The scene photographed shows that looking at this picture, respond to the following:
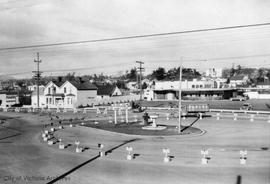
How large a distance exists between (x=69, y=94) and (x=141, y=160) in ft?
193

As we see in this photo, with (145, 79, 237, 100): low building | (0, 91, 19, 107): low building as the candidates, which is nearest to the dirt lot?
(145, 79, 237, 100): low building

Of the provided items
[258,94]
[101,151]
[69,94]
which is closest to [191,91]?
[258,94]

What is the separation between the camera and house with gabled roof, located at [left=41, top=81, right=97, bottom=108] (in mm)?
76000

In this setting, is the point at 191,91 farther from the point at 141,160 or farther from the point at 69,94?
the point at 141,160

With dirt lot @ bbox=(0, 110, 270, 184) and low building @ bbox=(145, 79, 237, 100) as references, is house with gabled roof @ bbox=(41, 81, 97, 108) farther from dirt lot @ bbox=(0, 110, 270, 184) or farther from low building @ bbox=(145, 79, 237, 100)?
dirt lot @ bbox=(0, 110, 270, 184)

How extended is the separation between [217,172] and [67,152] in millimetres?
11163

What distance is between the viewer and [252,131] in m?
31.7

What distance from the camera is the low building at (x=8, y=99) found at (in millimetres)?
95519

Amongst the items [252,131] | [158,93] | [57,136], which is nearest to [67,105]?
[158,93]

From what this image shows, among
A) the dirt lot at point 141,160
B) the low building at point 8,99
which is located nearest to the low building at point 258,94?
the low building at point 8,99

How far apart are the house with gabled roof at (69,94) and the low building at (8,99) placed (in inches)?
855

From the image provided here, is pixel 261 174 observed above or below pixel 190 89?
below

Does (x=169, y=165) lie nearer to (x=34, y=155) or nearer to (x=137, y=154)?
(x=137, y=154)

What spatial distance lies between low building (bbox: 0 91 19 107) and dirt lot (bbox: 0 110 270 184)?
70.1 metres
